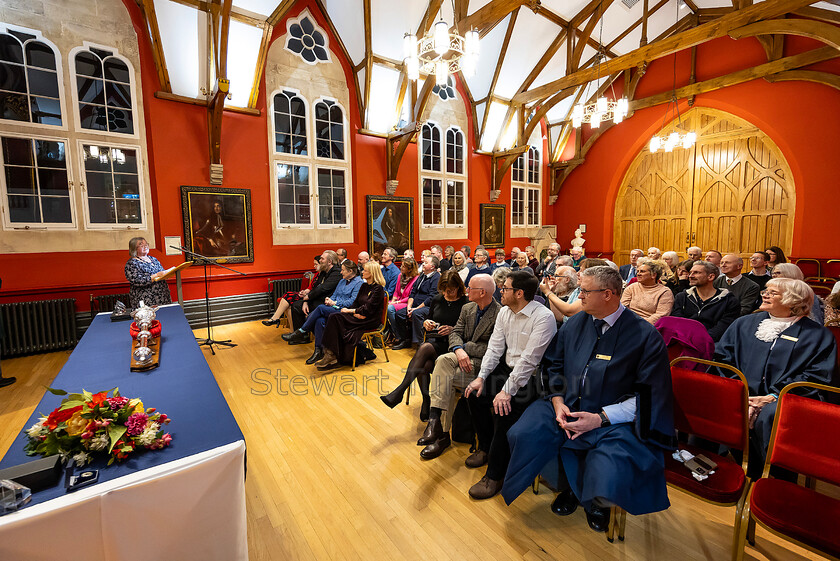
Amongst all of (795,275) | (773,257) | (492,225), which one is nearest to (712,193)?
(773,257)

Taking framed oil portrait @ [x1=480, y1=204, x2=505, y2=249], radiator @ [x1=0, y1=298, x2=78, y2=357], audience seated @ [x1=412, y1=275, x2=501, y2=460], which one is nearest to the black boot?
audience seated @ [x1=412, y1=275, x2=501, y2=460]

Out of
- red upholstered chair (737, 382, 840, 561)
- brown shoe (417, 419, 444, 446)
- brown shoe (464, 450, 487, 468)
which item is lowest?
brown shoe (464, 450, 487, 468)

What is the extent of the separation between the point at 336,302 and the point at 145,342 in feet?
8.46

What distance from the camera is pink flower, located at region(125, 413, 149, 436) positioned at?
1.48 meters

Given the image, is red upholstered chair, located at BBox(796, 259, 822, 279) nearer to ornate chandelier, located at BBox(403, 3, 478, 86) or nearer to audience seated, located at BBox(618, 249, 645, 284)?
audience seated, located at BBox(618, 249, 645, 284)

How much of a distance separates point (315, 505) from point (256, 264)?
5.54 m

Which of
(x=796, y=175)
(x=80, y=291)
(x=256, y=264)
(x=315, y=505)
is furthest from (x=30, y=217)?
(x=796, y=175)

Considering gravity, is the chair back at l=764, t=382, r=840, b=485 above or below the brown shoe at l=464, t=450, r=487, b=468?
above

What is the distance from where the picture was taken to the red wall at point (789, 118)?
7.14 metres

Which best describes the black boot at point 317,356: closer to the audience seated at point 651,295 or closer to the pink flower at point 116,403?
the pink flower at point 116,403

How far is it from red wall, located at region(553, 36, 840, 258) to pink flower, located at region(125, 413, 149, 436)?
10.8 metres

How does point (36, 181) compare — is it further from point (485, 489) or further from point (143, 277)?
point (485, 489)

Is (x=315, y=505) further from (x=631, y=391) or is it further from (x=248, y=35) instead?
(x=248, y=35)

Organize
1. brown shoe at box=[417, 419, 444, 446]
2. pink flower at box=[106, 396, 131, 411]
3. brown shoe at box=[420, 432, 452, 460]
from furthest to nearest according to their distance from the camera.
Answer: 1. brown shoe at box=[417, 419, 444, 446]
2. brown shoe at box=[420, 432, 452, 460]
3. pink flower at box=[106, 396, 131, 411]
